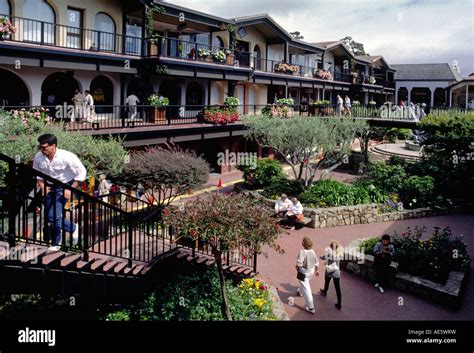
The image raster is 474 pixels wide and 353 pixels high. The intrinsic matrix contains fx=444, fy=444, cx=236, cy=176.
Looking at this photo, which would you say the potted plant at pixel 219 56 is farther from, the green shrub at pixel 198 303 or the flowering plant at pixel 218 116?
the green shrub at pixel 198 303

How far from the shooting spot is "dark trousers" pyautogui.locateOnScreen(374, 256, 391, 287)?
1103 cm

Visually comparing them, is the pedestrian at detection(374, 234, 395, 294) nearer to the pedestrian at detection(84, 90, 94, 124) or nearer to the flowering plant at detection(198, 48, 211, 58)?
the pedestrian at detection(84, 90, 94, 124)

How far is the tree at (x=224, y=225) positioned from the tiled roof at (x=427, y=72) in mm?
54969

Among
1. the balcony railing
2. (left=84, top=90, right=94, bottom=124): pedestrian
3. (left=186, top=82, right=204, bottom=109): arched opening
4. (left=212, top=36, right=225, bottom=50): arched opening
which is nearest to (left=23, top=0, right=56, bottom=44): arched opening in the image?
the balcony railing

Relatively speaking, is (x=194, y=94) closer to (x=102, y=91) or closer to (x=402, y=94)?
(x=102, y=91)

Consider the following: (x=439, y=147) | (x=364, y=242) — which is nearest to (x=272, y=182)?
(x=364, y=242)

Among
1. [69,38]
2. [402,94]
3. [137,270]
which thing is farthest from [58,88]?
[402,94]

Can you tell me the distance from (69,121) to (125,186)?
19.5ft

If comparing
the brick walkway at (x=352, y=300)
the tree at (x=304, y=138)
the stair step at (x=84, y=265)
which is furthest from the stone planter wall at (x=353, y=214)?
the stair step at (x=84, y=265)

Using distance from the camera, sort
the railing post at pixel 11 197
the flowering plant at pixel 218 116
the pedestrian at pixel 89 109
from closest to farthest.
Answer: the railing post at pixel 11 197 < the pedestrian at pixel 89 109 < the flowering plant at pixel 218 116

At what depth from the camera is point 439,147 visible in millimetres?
22688

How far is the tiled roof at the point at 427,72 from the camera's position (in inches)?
2219

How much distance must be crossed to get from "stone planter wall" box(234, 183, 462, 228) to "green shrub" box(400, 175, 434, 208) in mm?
582

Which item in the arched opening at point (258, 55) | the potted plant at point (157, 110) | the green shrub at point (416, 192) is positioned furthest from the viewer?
the arched opening at point (258, 55)
